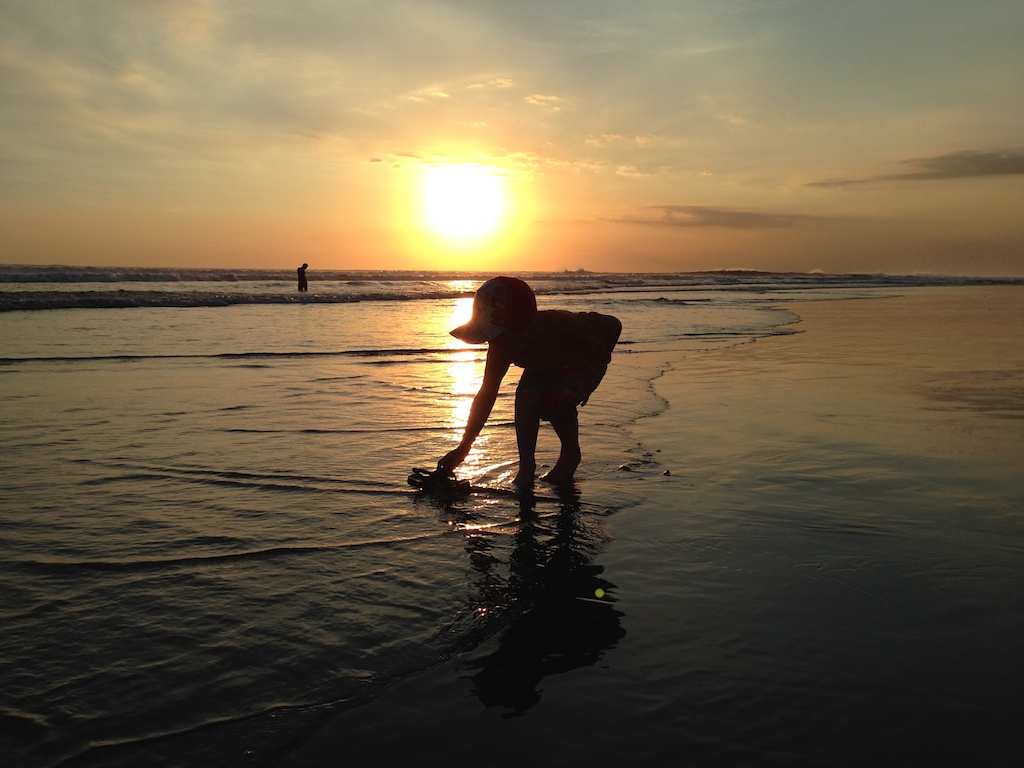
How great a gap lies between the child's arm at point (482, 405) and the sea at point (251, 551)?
0.90ft

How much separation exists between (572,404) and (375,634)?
2723 mm

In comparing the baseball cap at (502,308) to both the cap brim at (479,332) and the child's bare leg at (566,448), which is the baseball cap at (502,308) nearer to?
the cap brim at (479,332)

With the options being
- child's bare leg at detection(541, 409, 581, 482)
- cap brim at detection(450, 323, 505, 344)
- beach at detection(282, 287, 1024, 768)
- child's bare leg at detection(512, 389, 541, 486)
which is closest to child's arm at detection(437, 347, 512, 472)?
cap brim at detection(450, 323, 505, 344)

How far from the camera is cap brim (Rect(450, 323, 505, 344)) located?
539 centimetres

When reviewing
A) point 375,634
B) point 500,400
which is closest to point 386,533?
point 375,634

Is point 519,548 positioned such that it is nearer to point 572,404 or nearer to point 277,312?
point 572,404

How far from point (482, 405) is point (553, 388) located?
517 millimetres

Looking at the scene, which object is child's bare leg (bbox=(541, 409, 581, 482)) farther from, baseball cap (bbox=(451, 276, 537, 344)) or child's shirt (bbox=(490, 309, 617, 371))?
baseball cap (bbox=(451, 276, 537, 344))

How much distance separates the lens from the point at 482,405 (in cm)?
563

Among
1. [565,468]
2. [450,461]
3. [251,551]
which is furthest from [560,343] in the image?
[251,551]

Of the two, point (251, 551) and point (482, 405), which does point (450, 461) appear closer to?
point (482, 405)

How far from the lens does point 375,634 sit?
10.6ft

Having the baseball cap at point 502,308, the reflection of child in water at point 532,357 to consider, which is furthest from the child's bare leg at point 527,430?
the baseball cap at point 502,308

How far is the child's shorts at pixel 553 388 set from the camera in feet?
18.3
